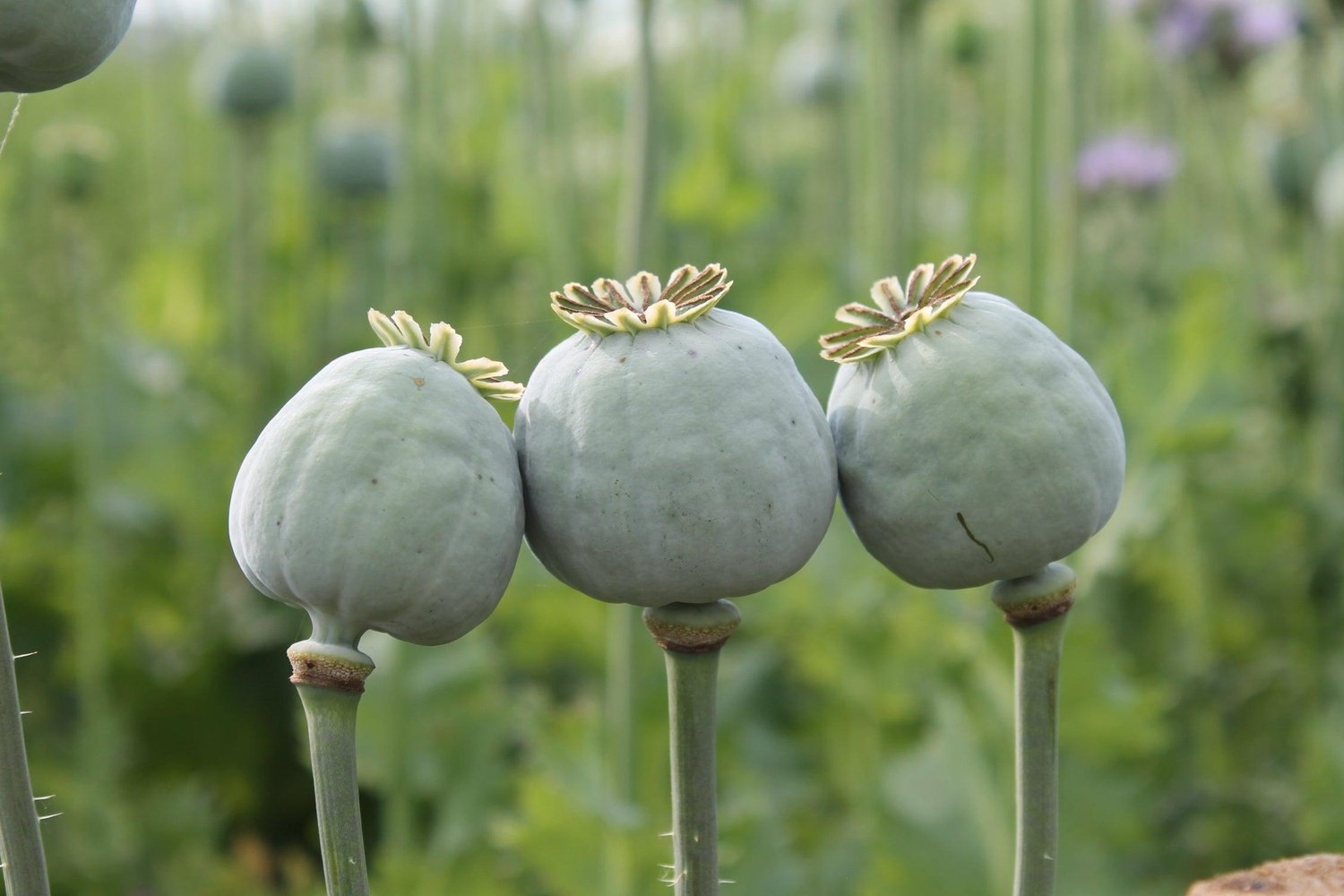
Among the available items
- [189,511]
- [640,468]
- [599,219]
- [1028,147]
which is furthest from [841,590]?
[599,219]

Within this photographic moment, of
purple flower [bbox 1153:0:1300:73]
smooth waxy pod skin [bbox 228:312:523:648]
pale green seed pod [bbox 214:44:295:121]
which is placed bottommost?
smooth waxy pod skin [bbox 228:312:523:648]

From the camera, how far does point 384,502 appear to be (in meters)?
0.52

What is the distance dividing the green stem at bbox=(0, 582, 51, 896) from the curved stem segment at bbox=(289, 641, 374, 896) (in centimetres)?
10

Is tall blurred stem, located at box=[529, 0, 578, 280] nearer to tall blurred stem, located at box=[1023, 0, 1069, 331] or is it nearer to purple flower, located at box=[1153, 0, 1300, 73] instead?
tall blurred stem, located at box=[1023, 0, 1069, 331]

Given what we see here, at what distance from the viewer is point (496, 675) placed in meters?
2.11

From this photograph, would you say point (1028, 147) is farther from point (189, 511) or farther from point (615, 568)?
point (189, 511)

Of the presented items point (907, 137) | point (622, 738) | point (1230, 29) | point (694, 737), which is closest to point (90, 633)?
point (622, 738)

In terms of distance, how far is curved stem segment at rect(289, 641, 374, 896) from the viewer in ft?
1.63

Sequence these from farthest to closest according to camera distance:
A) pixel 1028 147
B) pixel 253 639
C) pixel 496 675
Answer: pixel 253 639 < pixel 496 675 < pixel 1028 147

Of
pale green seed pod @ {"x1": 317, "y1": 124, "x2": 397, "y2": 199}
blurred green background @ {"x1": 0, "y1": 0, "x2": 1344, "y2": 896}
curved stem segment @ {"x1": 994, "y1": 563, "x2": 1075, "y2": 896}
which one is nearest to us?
curved stem segment @ {"x1": 994, "y1": 563, "x2": 1075, "y2": 896}

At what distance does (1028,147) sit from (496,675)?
1073 mm

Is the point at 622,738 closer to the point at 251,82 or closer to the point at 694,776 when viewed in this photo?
the point at 694,776

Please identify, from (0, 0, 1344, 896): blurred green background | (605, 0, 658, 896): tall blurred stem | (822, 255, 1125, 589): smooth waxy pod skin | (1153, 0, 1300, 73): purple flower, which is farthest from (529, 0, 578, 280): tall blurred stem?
(822, 255, 1125, 589): smooth waxy pod skin

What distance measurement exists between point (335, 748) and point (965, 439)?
0.27 meters
